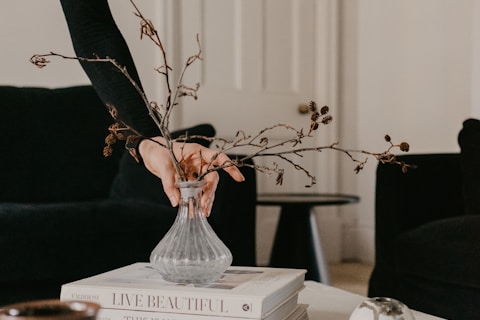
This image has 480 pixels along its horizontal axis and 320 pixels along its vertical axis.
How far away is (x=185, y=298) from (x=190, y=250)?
8 centimetres

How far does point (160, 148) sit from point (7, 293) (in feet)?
3.47

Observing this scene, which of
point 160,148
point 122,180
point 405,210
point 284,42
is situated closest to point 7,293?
point 122,180

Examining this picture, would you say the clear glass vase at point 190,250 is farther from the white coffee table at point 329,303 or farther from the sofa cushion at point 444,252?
the sofa cushion at point 444,252

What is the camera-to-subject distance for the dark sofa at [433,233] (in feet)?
6.17

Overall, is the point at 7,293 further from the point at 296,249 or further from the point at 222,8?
the point at 222,8

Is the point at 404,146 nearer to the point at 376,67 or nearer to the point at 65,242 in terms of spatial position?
the point at 65,242

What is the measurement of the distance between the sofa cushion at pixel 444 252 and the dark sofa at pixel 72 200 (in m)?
0.48

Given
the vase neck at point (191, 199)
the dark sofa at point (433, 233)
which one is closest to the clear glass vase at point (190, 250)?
the vase neck at point (191, 199)

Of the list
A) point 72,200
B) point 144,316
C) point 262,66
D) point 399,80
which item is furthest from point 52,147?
point 399,80

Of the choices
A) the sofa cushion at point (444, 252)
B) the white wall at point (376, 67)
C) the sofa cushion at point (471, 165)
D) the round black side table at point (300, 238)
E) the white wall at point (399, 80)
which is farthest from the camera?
the white wall at point (399, 80)

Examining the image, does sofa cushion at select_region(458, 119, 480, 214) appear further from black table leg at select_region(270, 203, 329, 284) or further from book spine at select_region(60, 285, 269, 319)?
book spine at select_region(60, 285, 269, 319)

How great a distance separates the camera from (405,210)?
87.2 inches

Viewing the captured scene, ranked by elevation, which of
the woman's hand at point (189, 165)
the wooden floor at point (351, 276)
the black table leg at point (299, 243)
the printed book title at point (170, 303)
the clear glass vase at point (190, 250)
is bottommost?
the wooden floor at point (351, 276)

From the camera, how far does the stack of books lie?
849 millimetres
